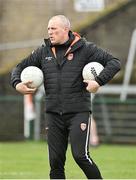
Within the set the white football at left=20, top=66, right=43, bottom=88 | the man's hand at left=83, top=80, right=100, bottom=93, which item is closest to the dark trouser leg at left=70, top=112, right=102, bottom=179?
the man's hand at left=83, top=80, right=100, bottom=93

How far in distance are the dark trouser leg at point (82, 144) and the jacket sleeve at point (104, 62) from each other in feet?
1.69

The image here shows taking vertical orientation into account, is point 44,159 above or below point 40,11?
below

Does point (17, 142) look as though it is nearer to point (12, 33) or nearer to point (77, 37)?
point (12, 33)

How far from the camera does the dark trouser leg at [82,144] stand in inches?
Answer: 366

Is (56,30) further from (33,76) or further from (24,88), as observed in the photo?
(24,88)

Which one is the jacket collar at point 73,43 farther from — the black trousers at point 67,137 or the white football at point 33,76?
the black trousers at point 67,137

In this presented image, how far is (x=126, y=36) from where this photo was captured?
→ 78.3 ft

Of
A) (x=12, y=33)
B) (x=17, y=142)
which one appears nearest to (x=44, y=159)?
(x=17, y=142)

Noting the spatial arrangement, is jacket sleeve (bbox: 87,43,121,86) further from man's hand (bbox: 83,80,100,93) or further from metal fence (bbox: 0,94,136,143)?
metal fence (bbox: 0,94,136,143)

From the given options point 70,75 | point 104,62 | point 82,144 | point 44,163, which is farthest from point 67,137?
point 44,163

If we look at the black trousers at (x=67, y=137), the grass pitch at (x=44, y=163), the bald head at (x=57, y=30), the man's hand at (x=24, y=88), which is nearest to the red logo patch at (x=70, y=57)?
the bald head at (x=57, y=30)

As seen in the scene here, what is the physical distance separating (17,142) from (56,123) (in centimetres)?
1330

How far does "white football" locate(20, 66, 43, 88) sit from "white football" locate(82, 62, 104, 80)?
0.57 meters

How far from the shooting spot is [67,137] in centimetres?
963
